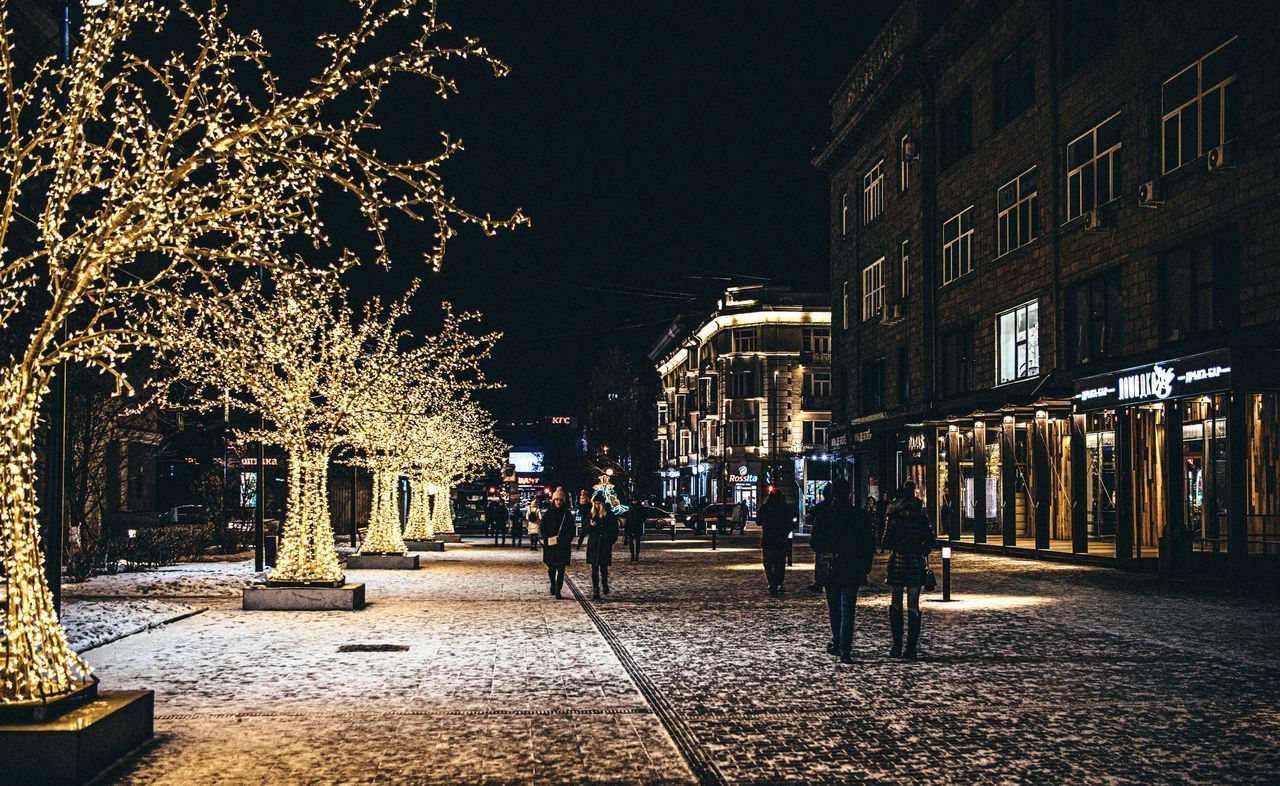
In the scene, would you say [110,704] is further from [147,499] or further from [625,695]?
[147,499]

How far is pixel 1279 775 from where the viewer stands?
25.5 ft

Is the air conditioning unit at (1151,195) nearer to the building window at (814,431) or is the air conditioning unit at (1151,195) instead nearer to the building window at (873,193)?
the building window at (873,193)

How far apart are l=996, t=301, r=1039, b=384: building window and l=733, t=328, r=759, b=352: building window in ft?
166

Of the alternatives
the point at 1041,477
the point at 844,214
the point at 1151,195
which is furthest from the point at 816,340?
the point at 1151,195

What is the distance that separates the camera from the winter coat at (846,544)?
1326cm

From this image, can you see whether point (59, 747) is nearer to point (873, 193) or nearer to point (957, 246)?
point (957, 246)

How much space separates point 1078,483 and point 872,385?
20.4m

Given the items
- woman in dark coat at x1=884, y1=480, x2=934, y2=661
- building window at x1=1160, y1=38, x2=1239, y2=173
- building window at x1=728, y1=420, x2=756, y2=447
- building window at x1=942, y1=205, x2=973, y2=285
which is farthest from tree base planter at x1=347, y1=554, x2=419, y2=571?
building window at x1=728, y1=420, x2=756, y2=447

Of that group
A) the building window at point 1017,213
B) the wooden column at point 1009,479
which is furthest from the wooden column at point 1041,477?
the building window at point 1017,213

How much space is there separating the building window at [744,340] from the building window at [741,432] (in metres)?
5.40

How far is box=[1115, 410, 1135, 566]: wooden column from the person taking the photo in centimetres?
2731

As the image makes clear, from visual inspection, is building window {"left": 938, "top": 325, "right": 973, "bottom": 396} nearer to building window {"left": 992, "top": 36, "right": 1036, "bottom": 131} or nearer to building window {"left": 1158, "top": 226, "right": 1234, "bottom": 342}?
building window {"left": 992, "top": 36, "right": 1036, "bottom": 131}

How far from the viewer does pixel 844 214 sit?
54.2 meters

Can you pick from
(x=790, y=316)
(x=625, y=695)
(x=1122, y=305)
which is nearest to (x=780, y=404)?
(x=790, y=316)
